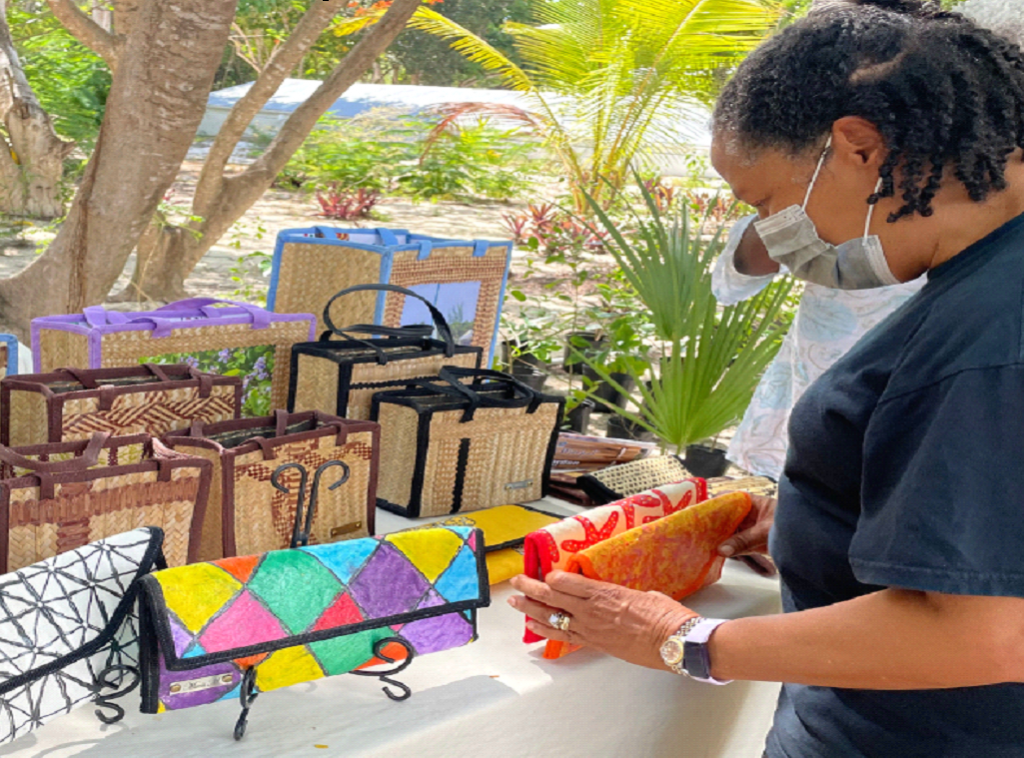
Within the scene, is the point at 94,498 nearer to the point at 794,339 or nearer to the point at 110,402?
the point at 110,402

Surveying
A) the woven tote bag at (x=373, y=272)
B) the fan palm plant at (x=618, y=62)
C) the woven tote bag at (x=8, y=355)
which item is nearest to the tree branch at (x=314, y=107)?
the woven tote bag at (x=373, y=272)

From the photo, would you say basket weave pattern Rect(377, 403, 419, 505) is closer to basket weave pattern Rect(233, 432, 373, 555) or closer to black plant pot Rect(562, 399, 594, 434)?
basket weave pattern Rect(233, 432, 373, 555)

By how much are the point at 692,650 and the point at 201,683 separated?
1.74 ft

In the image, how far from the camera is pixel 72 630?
1081 mm

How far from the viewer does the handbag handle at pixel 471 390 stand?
180 centimetres

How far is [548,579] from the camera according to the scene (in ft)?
4.12

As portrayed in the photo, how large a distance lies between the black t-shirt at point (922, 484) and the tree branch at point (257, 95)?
332cm

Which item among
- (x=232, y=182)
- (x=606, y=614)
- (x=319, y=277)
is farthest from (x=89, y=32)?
(x=606, y=614)

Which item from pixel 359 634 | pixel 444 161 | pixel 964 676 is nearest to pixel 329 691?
pixel 359 634

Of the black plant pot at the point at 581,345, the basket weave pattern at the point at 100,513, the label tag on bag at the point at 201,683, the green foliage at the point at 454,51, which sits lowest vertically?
the black plant pot at the point at 581,345

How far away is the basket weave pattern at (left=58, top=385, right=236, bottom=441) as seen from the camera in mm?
1469

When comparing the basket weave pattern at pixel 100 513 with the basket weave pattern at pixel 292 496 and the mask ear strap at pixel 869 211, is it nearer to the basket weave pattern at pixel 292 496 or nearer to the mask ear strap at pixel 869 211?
the basket weave pattern at pixel 292 496

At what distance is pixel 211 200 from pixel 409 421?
264 centimetres

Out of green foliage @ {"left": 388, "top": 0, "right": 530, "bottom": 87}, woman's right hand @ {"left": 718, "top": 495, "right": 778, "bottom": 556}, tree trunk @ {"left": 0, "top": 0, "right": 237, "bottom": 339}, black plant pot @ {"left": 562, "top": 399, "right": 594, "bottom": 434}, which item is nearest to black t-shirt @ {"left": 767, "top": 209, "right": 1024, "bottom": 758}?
woman's right hand @ {"left": 718, "top": 495, "right": 778, "bottom": 556}
